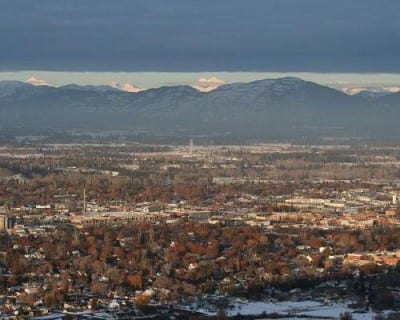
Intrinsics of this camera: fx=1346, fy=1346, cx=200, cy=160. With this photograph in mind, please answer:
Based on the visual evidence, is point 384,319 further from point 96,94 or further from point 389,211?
point 96,94

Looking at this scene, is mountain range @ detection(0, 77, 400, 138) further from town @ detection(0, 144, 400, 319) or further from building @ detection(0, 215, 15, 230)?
building @ detection(0, 215, 15, 230)

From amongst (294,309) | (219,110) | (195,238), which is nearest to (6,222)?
(195,238)

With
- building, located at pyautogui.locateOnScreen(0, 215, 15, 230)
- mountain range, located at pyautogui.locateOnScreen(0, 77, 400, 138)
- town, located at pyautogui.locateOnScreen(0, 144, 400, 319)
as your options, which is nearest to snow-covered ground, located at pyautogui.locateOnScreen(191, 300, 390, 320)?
town, located at pyautogui.locateOnScreen(0, 144, 400, 319)

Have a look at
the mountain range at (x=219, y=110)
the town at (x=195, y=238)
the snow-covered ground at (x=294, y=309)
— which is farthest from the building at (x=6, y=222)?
the mountain range at (x=219, y=110)

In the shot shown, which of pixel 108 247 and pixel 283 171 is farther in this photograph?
pixel 283 171

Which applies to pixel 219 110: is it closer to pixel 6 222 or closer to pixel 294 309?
pixel 6 222

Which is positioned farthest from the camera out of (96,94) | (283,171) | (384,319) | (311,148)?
(96,94)

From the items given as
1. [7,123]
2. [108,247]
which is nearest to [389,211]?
[108,247]

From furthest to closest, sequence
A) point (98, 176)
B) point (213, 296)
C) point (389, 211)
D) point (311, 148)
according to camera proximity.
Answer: point (311, 148), point (98, 176), point (389, 211), point (213, 296)

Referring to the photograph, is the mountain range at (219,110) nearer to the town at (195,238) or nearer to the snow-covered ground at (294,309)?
the town at (195,238)
